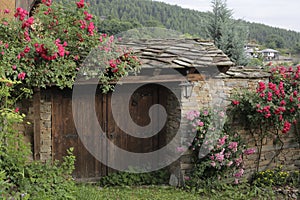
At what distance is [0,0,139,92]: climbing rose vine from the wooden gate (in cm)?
76

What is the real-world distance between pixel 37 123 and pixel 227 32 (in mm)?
8104

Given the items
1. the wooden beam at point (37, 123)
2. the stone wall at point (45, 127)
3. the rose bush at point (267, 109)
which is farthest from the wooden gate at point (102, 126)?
the rose bush at point (267, 109)

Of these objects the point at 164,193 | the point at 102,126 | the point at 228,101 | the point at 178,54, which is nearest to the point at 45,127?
the point at 102,126

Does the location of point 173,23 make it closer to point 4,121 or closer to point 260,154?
point 260,154

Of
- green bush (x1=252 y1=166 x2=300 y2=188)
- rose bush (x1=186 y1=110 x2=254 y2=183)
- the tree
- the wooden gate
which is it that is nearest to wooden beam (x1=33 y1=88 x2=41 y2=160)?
the wooden gate

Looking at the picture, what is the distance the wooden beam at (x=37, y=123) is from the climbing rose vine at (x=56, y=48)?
413 mm

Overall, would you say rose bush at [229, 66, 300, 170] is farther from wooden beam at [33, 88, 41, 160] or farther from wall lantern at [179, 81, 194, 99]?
wooden beam at [33, 88, 41, 160]

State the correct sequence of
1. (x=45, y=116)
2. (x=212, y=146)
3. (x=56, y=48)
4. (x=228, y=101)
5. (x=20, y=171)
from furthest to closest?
(x=228, y=101) → (x=212, y=146) → (x=45, y=116) → (x=56, y=48) → (x=20, y=171)

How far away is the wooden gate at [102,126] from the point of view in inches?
249

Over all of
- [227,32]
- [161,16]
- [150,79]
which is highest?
[161,16]

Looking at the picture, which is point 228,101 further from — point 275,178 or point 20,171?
point 20,171

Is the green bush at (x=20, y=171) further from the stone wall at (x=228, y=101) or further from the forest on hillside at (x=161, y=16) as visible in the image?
the forest on hillside at (x=161, y=16)

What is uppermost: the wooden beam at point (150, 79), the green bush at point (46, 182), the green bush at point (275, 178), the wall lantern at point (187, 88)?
the wooden beam at point (150, 79)

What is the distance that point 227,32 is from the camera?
12.0 m
